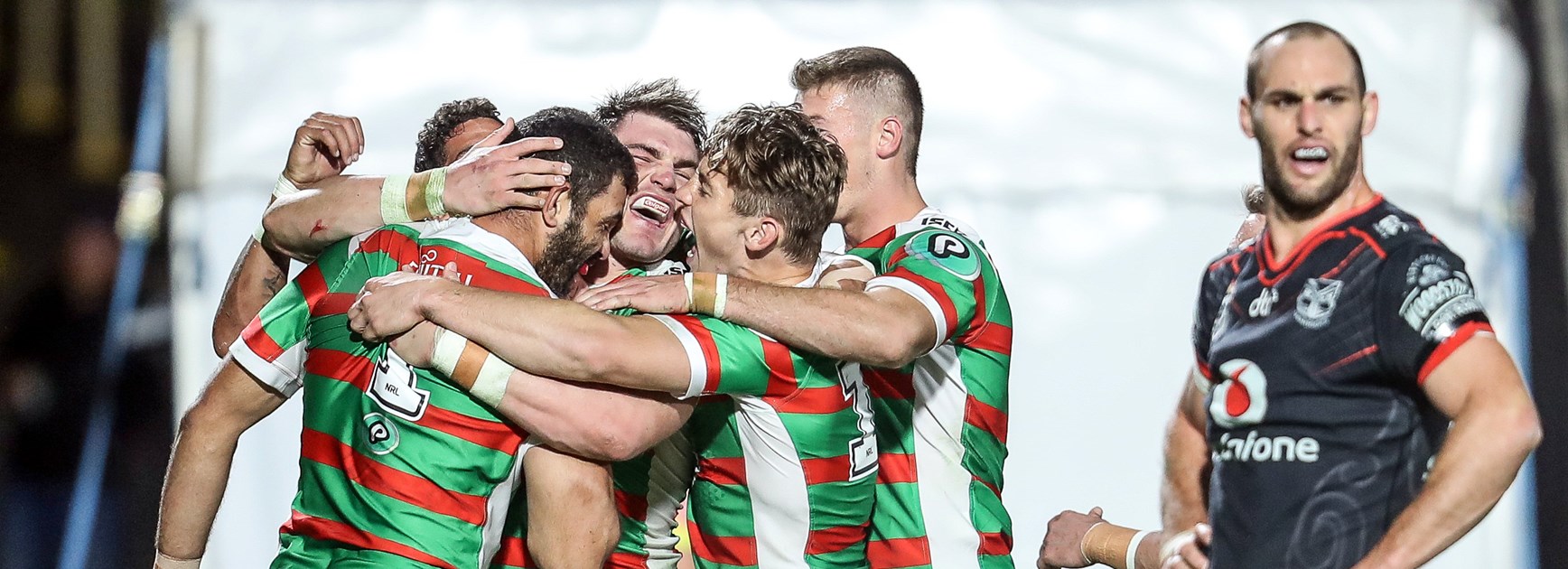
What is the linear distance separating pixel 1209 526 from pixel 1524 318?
326 cm

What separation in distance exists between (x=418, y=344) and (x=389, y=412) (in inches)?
5.2

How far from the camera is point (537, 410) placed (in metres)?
2.41

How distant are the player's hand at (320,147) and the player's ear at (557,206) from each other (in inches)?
32.4

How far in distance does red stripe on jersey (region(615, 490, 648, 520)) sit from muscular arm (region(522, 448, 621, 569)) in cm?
39

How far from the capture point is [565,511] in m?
2.52

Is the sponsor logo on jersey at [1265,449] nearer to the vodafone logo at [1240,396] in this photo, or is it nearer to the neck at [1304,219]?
the vodafone logo at [1240,396]

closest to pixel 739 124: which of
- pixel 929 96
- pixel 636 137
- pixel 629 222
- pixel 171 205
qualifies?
pixel 629 222

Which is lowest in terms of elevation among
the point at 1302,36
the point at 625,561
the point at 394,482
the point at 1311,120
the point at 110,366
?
the point at 110,366

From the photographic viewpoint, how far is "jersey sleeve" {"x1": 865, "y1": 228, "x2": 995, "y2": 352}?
2.66 meters

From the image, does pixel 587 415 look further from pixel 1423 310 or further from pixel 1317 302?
pixel 1423 310

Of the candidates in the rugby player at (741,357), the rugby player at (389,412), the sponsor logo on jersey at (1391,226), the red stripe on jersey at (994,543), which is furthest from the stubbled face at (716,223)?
the sponsor logo on jersey at (1391,226)

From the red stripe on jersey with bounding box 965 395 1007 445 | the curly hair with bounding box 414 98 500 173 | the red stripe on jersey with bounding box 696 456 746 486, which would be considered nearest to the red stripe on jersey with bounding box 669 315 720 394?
the red stripe on jersey with bounding box 696 456 746 486

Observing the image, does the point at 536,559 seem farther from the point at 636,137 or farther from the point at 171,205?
the point at 171,205

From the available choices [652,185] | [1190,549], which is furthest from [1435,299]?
[652,185]
